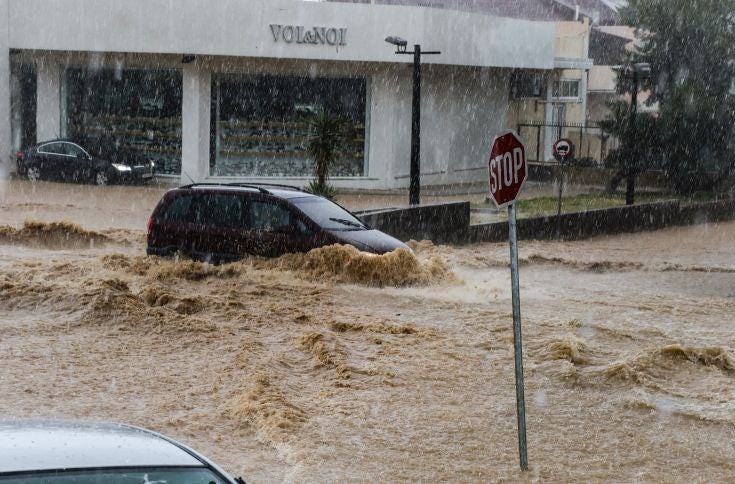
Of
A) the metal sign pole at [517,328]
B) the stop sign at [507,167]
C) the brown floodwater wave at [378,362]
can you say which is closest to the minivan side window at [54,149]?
the brown floodwater wave at [378,362]

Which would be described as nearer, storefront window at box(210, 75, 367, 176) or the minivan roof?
the minivan roof

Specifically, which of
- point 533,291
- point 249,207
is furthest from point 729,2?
point 249,207

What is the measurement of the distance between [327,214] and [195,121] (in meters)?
17.0

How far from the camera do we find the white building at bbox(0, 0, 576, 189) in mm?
30578

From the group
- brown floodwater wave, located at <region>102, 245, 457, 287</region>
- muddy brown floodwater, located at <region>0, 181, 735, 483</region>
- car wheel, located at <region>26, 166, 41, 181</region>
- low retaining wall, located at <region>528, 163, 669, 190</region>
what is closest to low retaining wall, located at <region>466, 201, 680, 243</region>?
muddy brown floodwater, located at <region>0, 181, 735, 483</region>

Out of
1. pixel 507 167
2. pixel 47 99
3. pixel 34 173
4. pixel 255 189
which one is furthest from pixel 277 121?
pixel 507 167

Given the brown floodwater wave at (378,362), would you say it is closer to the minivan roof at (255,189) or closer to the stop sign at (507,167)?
the minivan roof at (255,189)

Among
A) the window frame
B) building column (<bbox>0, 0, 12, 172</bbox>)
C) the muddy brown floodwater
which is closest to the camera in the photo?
the muddy brown floodwater

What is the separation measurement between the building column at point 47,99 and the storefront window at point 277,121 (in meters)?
4.88

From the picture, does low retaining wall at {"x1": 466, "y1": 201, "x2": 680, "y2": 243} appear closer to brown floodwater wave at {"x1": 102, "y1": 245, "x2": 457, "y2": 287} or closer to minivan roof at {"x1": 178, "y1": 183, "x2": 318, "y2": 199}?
brown floodwater wave at {"x1": 102, "y1": 245, "x2": 457, "y2": 287}

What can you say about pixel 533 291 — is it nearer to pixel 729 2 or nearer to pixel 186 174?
pixel 186 174

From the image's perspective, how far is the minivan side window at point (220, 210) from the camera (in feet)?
51.6

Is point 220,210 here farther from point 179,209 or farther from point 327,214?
point 327,214

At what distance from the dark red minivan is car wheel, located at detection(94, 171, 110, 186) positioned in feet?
50.8
